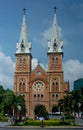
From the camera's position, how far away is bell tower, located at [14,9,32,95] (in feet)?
376

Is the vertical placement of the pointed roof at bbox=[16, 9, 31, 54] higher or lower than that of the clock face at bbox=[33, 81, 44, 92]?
higher

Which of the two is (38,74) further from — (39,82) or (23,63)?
(23,63)

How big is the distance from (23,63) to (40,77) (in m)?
8.22

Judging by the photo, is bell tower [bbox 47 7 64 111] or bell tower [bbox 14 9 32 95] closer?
bell tower [bbox 47 7 64 111]

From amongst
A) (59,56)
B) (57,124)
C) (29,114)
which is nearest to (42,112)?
(57,124)

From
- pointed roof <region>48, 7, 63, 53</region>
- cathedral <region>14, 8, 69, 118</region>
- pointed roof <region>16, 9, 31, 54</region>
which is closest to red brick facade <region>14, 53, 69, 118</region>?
cathedral <region>14, 8, 69, 118</region>

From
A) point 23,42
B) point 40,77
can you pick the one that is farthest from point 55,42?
point 40,77

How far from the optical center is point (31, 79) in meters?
116

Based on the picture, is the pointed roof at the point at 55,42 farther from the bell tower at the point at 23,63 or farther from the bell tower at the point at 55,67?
the bell tower at the point at 23,63

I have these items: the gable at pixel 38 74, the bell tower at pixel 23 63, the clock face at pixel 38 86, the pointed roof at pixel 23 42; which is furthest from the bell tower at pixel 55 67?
the pointed roof at pixel 23 42

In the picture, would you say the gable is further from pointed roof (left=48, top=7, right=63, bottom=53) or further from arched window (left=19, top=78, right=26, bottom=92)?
pointed roof (left=48, top=7, right=63, bottom=53)

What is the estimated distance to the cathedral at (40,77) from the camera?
370 ft

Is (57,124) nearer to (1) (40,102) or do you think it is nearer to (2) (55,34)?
(1) (40,102)

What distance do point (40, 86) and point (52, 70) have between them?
722 centimetres
